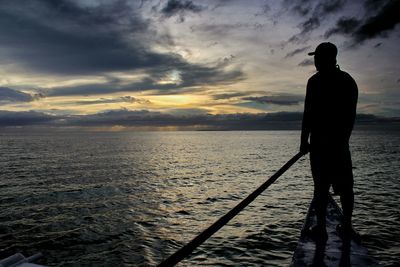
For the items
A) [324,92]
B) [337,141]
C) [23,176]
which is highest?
[324,92]

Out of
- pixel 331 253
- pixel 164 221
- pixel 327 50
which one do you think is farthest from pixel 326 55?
pixel 164 221

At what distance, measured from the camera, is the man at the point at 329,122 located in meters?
5.42

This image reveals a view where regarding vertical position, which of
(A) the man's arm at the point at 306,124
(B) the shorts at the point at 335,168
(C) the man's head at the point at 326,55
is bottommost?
(B) the shorts at the point at 335,168

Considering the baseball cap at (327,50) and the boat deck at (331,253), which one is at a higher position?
the baseball cap at (327,50)

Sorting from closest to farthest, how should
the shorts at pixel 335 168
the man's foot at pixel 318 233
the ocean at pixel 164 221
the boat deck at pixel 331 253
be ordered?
1. the boat deck at pixel 331 253
2. the shorts at pixel 335 168
3. the man's foot at pixel 318 233
4. the ocean at pixel 164 221

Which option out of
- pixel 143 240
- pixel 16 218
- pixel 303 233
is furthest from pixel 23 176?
pixel 303 233

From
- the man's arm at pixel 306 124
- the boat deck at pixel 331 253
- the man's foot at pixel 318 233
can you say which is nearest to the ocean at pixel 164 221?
the man's foot at pixel 318 233

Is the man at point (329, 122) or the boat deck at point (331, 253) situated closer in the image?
the boat deck at point (331, 253)

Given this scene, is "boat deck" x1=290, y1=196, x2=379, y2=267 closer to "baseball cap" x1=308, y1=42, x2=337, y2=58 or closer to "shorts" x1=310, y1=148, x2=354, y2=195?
"shorts" x1=310, y1=148, x2=354, y2=195

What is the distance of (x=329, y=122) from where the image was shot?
554cm

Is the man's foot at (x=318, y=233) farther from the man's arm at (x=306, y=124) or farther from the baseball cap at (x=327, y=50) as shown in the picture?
the baseball cap at (x=327, y=50)

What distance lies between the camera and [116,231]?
1283 centimetres

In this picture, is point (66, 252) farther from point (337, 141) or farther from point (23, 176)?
point (23, 176)

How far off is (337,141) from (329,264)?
84.1 inches
